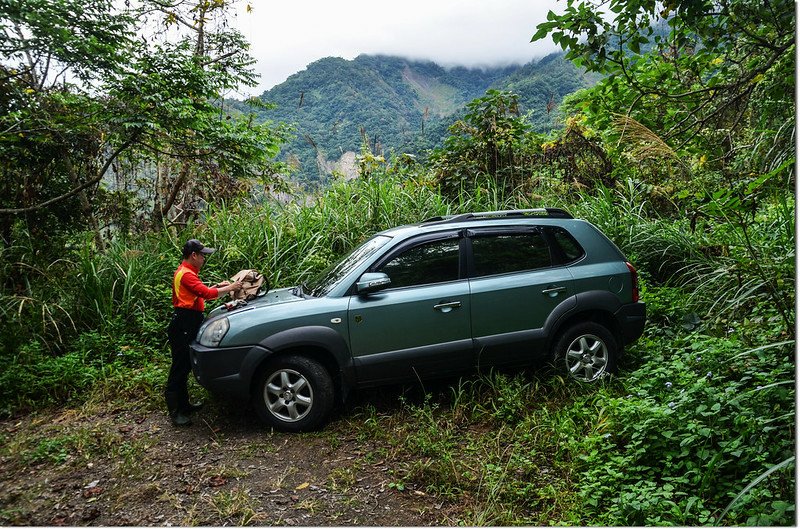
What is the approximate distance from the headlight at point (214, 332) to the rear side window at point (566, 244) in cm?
329

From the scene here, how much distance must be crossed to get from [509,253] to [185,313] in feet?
10.4

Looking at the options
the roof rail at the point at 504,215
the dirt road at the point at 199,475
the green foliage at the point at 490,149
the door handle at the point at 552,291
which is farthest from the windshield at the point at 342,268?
the green foliage at the point at 490,149

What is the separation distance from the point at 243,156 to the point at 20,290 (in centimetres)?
346

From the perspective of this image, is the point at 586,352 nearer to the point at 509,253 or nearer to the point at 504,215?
the point at 509,253

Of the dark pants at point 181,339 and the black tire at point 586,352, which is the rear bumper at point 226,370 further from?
the black tire at point 586,352

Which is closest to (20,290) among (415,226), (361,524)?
(415,226)

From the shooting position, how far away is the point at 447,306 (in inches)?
192

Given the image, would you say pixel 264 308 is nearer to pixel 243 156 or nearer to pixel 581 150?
pixel 243 156

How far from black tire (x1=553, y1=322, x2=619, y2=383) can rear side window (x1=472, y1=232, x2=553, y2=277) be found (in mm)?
744

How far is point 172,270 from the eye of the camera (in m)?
7.61

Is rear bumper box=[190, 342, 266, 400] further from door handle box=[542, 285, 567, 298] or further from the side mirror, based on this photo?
door handle box=[542, 285, 567, 298]

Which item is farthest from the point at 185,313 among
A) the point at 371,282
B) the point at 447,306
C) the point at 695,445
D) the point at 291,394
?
the point at 695,445

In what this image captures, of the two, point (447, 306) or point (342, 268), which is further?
point (342, 268)

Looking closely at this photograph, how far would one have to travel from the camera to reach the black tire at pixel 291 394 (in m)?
4.53
